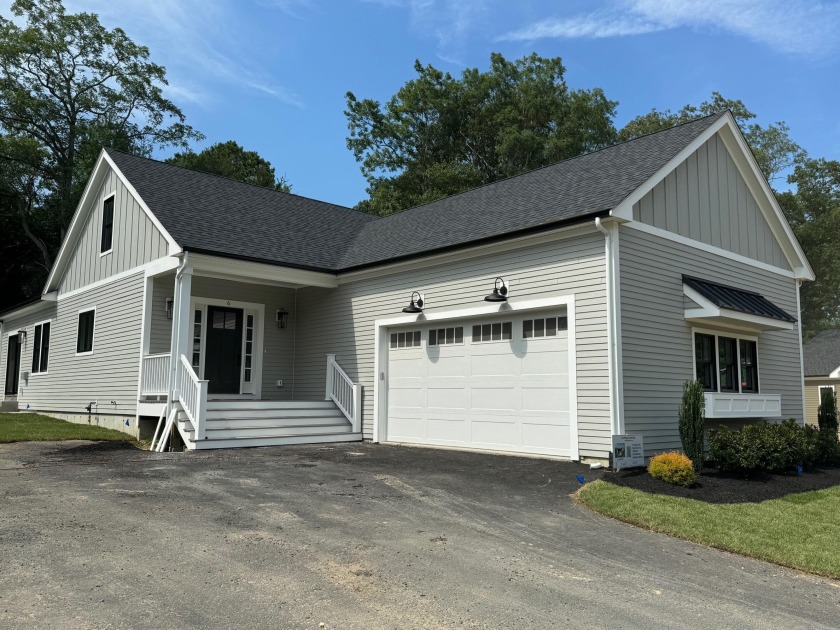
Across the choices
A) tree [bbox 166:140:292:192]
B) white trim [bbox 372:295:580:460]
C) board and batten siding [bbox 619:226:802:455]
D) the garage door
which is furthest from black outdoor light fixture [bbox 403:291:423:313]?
tree [bbox 166:140:292:192]

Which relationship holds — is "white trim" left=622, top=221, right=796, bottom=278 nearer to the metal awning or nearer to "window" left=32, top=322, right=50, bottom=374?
the metal awning

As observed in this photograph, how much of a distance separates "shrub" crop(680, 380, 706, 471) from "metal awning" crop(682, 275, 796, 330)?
183 centimetres

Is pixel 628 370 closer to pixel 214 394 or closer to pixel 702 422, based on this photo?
pixel 702 422

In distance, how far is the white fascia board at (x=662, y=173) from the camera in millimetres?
9781

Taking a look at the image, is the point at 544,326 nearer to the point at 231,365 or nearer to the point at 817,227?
the point at 231,365

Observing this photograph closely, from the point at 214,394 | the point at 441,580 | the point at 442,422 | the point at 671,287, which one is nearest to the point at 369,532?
the point at 441,580

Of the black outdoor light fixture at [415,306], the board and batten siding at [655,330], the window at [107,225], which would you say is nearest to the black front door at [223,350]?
the window at [107,225]

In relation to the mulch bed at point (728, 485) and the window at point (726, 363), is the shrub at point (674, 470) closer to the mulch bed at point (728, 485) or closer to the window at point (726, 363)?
the mulch bed at point (728, 485)

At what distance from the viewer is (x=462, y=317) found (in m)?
11.9

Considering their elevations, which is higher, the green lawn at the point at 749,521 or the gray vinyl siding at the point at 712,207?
the gray vinyl siding at the point at 712,207

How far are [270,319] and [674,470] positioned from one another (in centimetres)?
971

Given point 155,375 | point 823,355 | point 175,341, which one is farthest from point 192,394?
point 823,355

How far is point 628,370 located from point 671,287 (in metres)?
2.03

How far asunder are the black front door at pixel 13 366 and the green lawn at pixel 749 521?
20027mm
